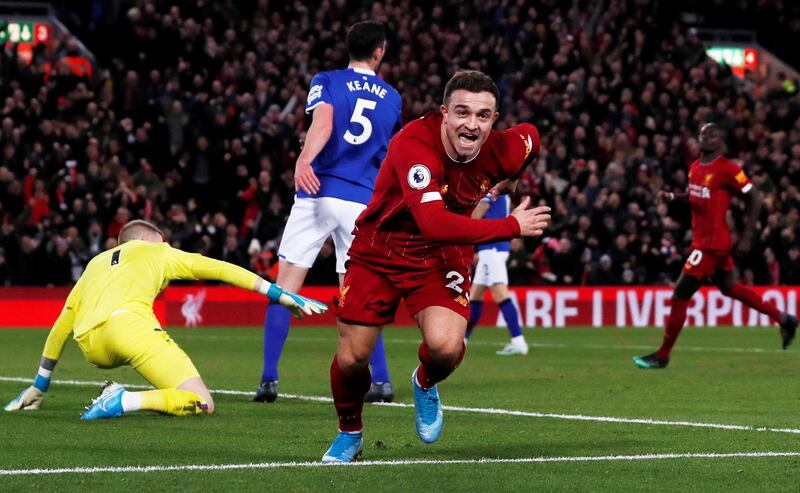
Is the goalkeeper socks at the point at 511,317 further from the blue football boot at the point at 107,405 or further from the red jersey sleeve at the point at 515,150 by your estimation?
the red jersey sleeve at the point at 515,150

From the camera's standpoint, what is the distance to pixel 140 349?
30.6 feet

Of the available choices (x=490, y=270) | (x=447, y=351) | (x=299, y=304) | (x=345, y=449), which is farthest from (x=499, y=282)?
(x=345, y=449)

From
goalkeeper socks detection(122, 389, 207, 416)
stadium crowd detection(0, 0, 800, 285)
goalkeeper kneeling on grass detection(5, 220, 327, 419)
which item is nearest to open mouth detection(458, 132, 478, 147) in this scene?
goalkeeper kneeling on grass detection(5, 220, 327, 419)

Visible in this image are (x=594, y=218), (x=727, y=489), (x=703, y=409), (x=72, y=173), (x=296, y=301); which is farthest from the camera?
(x=594, y=218)

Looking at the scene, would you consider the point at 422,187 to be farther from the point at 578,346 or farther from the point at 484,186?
the point at 578,346

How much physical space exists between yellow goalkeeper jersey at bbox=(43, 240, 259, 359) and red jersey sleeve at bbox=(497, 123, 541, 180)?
8.45 feet

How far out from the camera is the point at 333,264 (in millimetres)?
23016

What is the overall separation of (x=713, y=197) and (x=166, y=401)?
7193 mm

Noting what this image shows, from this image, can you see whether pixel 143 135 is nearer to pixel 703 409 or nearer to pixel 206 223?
pixel 206 223

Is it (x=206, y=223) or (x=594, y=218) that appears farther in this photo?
(x=594, y=218)

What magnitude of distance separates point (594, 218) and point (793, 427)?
16230mm

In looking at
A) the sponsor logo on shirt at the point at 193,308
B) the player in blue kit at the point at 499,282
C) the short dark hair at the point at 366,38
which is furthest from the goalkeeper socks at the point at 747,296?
the sponsor logo on shirt at the point at 193,308

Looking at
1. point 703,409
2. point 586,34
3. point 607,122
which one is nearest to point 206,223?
point 607,122

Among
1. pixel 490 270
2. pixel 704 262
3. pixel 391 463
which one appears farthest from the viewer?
pixel 490 270
